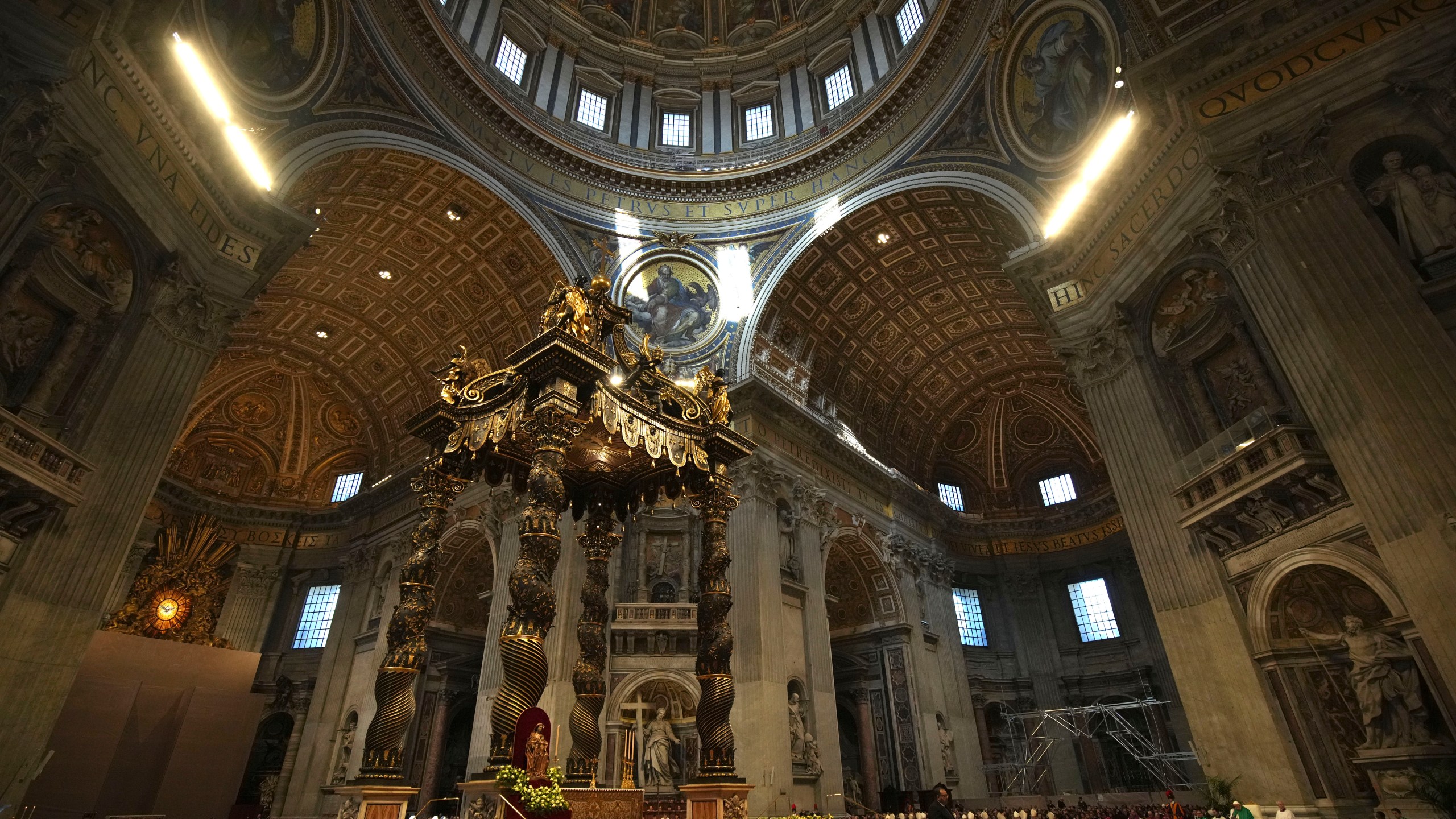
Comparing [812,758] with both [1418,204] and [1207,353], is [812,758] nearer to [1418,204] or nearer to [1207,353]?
[1207,353]

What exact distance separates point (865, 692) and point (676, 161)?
15127mm

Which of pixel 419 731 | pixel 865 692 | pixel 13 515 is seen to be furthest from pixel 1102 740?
pixel 13 515

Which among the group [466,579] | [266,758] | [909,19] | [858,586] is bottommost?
[266,758]

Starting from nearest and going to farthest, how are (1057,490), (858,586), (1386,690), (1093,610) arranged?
1. (1386,690)
2. (858,586)
3. (1093,610)
4. (1057,490)

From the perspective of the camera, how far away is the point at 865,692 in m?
17.9

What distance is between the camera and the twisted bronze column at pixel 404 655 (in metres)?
6.49

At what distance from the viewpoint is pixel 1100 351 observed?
11.2m

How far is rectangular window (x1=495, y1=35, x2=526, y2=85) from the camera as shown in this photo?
17.6 meters

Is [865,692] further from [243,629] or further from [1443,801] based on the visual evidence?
[243,629]

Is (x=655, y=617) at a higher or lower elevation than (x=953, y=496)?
lower

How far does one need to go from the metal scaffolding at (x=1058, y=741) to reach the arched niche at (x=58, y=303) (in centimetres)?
2008

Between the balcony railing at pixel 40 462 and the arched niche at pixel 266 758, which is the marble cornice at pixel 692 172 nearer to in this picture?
the balcony railing at pixel 40 462

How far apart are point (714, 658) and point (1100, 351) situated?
26.3ft

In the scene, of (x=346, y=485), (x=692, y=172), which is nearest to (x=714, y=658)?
(x=692, y=172)
